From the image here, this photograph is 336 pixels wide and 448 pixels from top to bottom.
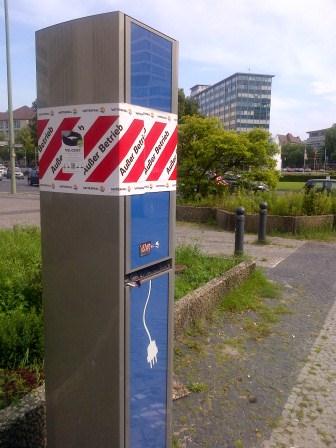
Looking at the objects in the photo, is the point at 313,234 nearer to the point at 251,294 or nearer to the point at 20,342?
the point at 251,294

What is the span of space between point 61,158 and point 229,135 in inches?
502

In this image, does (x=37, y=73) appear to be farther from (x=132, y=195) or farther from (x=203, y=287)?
(x=203, y=287)

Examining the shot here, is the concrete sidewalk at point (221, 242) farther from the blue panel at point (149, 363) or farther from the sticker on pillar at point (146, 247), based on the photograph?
the sticker on pillar at point (146, 247)

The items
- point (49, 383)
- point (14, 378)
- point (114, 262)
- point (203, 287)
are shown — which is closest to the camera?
point (114, 262)

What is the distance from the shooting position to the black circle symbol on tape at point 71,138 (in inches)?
79.7

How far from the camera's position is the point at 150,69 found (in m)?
2.06

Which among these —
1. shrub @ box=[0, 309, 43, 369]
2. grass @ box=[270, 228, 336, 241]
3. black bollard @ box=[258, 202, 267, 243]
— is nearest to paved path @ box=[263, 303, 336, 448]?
shrub @ box=[0, 309, 43, 369]

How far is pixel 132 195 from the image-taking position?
203 cm

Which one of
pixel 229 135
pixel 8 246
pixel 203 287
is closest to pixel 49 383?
pixel 203 287

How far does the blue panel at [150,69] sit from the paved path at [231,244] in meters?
6.24

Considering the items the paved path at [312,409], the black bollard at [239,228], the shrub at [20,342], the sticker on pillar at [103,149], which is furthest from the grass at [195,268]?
the sticker on pillar at [103,149]

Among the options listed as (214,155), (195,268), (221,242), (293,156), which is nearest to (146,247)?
(195,268)

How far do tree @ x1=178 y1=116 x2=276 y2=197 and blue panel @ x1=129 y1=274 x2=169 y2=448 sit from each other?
12189mm

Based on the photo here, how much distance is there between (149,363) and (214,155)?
12.6m
